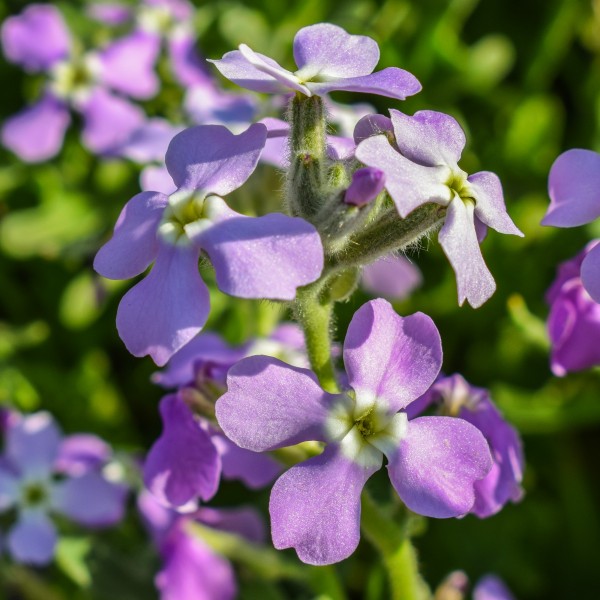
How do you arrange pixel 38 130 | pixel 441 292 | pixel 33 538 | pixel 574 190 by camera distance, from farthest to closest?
pixel 38 130 < pixel 441 292 < pixel 33 538 < pixel 574 190

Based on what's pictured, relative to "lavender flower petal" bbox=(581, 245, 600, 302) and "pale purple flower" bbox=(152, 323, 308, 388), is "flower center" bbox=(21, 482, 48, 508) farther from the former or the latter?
"lavender flower petal" bbox=(581, 245, 600, 302)

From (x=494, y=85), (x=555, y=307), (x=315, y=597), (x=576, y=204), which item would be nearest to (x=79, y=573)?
(x=315, y=597)

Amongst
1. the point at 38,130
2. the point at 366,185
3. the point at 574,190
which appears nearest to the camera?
the point at 366,185

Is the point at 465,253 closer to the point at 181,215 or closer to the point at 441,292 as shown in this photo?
the point at 181,215

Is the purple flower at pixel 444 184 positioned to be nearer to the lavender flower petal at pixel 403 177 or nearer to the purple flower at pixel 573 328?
the lavender flower petal at pixel 403 177

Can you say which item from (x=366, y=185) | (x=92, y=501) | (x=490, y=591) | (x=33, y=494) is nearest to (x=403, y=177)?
(x=366, y=185)

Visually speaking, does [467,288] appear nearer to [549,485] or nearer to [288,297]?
[288,297]

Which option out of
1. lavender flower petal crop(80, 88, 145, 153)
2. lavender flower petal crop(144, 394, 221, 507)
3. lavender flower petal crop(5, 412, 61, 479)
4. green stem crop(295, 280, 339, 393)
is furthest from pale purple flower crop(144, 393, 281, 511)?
lavender flower petal crop(80, 88, 145, 153)

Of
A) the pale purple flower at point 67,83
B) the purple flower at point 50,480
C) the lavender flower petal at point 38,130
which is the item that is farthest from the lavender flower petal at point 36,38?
the purple flower at point 50,480
